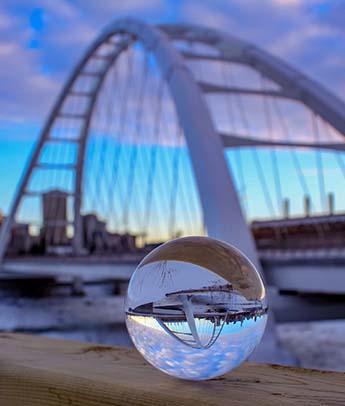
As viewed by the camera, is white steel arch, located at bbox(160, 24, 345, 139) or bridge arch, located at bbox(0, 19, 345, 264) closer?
bridge arch, located at bbox(0, 19, 345, 264)

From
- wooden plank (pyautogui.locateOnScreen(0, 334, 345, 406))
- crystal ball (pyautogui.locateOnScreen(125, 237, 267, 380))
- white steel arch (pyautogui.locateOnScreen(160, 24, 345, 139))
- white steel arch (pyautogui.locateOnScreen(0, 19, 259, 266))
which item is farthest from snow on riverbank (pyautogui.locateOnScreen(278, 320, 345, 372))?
crystal ball (pyautogui.locateOnScreen(125, 237, 267, 380))

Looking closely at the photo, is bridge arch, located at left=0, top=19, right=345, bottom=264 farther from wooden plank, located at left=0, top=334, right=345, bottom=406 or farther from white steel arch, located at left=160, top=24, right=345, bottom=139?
wooden plank, located at left=0, top=334, right=345, bottom=406

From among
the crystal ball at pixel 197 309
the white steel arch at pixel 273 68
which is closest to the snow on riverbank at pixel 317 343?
the white steel arch at pixel 273 68

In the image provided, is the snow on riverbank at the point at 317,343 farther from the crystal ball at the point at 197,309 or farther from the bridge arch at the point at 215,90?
the crystal ball at the point at 197,309

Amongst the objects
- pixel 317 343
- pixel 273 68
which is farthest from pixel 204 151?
pixel 317 343

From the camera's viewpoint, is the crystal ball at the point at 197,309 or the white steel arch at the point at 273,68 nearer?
the crystal ball at the point at 197,309

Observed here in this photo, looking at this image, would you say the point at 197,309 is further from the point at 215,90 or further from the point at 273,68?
the point at 215,90

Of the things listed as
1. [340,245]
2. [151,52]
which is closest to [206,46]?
[151,52]
